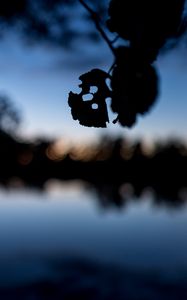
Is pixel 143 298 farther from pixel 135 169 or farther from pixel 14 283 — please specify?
pixel 135 169

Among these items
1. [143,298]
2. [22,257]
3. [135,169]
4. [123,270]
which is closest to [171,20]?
[143,298]

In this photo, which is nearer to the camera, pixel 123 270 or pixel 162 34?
pixel 162 34

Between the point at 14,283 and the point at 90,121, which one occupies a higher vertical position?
the point at 14,283

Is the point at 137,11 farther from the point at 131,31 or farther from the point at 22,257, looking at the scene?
the point at 22,257

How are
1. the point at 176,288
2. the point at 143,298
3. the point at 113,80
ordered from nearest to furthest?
the point at 113,80 < the point at 143,298 < the point at 176,288

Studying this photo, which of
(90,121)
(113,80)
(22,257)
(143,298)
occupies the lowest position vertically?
(90,121)

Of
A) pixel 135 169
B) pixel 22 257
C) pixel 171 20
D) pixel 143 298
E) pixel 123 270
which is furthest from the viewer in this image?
pixel 135 169

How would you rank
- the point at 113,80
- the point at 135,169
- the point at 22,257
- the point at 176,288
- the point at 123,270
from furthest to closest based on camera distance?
the point at 135,169 → the point at 22,257 → the point at 123,270 → the point at 176,288 → the point at 113,80

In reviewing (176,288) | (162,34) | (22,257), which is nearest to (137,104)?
(162,34)

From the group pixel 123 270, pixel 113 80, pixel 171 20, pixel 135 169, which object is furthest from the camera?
pixel 135 169
